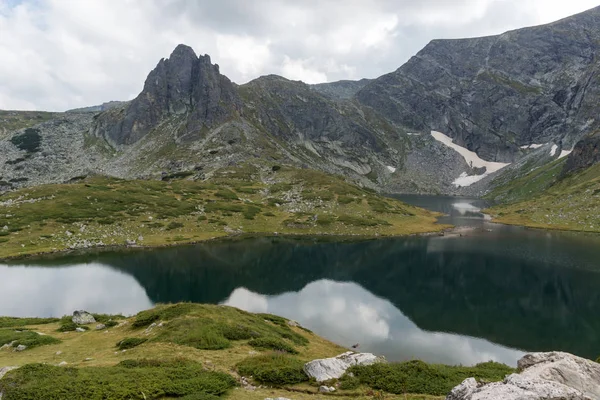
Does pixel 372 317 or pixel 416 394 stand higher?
pixel 416 394

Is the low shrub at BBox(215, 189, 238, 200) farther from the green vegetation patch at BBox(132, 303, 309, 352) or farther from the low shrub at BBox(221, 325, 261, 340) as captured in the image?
the low shrub at BBox(221, 325, 261, 340)

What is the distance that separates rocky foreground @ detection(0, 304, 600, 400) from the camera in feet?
40.3

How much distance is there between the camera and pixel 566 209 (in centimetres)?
13975

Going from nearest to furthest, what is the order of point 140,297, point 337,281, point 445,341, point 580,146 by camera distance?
point 445,341, point 140,297, point 337,281, point 580,146

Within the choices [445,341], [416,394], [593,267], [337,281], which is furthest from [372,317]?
[593,267]

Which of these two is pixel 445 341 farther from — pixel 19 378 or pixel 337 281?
pixel 19 378

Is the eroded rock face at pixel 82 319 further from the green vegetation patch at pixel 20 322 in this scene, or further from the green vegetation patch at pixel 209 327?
the green vegetation patch at pixel 209 327

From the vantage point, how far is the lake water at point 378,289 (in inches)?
1705

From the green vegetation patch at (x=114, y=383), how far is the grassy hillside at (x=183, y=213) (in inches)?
3074

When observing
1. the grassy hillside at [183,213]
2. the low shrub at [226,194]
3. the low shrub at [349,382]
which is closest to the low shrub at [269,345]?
the low shrub at [349,382]

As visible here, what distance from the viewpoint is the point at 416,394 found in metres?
17.9

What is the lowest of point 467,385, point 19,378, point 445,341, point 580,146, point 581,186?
point 445,341

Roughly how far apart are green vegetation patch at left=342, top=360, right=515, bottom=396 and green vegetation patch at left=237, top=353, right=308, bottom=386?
2620 millimetres

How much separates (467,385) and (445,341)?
113 feet
